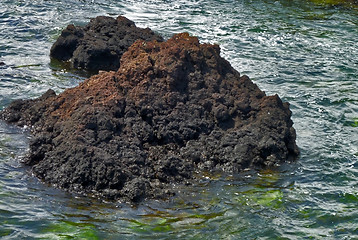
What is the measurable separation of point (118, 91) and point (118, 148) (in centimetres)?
117

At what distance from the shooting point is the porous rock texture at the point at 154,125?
7.06 meters

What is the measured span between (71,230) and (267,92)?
6.17 metres

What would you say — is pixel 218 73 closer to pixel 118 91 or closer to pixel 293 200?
pixel 118 91

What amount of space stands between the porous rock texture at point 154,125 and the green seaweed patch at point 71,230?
676mm

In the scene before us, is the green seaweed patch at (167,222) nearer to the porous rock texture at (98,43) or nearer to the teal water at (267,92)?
the teal water at (267,92)

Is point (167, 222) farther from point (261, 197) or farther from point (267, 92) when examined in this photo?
point (267, 92)

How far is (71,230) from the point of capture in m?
6.12

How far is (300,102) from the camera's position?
1079 centimetres

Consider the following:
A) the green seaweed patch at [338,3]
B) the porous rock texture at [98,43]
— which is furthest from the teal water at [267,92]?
the porous rock texture at [98,43]

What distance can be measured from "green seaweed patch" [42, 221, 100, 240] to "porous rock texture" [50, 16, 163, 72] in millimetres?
5927

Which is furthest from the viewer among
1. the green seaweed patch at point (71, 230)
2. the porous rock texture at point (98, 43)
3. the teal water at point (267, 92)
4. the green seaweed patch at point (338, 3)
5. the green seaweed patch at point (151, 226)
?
the green seaweed patch at point (338, 3)

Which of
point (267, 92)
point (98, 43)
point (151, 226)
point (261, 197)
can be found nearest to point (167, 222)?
point (151, 226)

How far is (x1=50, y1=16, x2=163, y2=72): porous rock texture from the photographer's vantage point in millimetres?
11789

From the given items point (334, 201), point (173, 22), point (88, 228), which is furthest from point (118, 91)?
point (173, 22)
